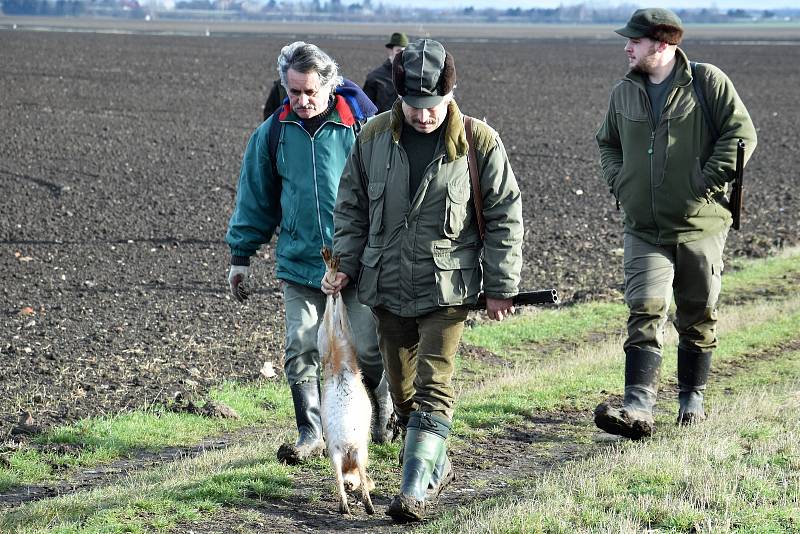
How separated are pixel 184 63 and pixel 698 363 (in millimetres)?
40175

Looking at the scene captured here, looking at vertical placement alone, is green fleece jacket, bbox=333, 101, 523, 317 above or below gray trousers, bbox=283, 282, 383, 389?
above

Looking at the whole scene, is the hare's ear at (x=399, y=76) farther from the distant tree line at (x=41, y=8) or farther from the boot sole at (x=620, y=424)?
the distant tree line at (x=41, y=8)

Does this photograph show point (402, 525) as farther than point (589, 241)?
No

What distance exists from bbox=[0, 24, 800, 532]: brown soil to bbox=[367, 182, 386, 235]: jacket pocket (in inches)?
53.2

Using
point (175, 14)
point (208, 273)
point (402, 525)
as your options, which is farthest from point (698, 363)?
point (175, 14)

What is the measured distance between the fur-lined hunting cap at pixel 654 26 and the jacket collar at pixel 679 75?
116 millimetres

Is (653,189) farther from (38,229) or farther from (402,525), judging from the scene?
(38,229)

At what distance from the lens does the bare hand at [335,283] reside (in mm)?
5434

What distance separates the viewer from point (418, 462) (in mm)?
5168

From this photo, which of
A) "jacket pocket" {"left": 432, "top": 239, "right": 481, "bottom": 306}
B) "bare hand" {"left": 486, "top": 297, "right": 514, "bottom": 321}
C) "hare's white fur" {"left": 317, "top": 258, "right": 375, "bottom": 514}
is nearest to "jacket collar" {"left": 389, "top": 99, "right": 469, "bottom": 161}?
"jacket pocket" {"left": 432, "top": 239, "right": 481, "bottom": 306}

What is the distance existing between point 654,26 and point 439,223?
1907 mm

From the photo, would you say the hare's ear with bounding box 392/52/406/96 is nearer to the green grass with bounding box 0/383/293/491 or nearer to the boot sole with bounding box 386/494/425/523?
the boot sole with bounding box 386/494/425/523

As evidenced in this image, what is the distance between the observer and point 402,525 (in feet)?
17.0

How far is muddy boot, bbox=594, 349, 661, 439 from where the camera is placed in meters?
6.28
